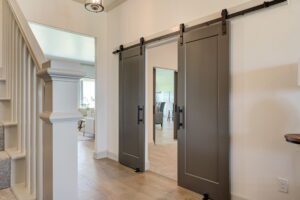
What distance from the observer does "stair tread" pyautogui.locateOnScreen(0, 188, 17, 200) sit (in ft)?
4.16

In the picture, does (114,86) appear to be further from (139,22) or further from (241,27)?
(241,27)

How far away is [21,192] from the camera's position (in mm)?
1284

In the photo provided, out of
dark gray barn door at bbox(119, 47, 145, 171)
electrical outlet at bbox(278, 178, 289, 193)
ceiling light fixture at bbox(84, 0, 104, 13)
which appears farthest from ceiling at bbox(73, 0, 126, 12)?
electrical outlet at bbox(278, 178, 289, 193)

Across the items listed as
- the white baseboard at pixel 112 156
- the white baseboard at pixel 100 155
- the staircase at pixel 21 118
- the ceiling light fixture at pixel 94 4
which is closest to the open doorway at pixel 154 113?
the white baseboard at pixel 112 156

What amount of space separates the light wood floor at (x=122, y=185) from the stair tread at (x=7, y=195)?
136 cm

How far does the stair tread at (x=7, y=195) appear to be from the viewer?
4.16 ft

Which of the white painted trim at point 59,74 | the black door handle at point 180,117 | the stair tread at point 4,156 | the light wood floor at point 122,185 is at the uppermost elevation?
the white painted trim at point 59,74

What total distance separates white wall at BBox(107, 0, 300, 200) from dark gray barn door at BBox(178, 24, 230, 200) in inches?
4.3

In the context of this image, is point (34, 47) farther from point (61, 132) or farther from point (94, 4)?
point (94, 4)

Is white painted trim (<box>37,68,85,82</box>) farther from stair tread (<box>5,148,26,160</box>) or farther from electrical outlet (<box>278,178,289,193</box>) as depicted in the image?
electrical outlet (<box>278,178,289,193</box>)

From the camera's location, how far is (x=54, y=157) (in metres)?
0.92

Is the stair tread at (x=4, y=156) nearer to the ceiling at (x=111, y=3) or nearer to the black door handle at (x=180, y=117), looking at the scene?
the black door handle at (x=180, y=117)

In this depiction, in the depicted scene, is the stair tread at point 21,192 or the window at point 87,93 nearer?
the stair tread at point 21,192

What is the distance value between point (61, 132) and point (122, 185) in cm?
232
